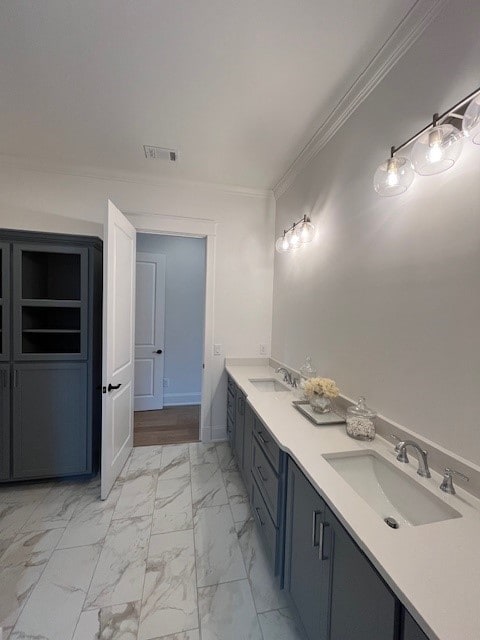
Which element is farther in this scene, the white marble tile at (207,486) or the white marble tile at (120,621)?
the white marble tile at (207,486)

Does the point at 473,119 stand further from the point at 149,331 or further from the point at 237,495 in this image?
the point at 149,331

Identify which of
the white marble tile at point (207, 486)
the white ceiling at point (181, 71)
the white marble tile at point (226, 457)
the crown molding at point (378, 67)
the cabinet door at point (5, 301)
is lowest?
the white marble tile at point (207, 486)

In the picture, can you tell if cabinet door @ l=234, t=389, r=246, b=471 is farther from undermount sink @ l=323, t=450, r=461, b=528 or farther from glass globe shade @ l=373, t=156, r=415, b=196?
glass globe shade @ l=373, t=156, r=415, b=196

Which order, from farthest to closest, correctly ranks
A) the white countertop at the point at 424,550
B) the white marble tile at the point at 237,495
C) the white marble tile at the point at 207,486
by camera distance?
the white marble tile at the point at 207,486
the white marble tile at the point at 237,495
the white countertop at the point at 424,550

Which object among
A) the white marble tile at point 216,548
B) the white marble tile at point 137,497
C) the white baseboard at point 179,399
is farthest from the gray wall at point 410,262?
the white baseboard at point 179,399

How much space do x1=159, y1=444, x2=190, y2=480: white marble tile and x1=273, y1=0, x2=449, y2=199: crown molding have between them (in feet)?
9.35

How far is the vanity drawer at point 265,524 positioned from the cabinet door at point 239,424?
42 cm

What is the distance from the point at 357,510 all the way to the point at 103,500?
1.97 metres

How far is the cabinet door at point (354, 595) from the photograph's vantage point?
0.71m

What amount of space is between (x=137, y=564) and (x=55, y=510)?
0.83 meters

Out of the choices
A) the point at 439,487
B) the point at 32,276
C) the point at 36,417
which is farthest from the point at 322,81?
the point at 36,417

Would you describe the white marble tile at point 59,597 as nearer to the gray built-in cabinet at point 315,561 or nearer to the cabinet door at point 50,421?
the cabinet door at point 50,421

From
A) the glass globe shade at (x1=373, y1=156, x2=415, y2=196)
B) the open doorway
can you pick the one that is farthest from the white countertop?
the open doorway

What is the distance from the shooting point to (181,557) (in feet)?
5.30
